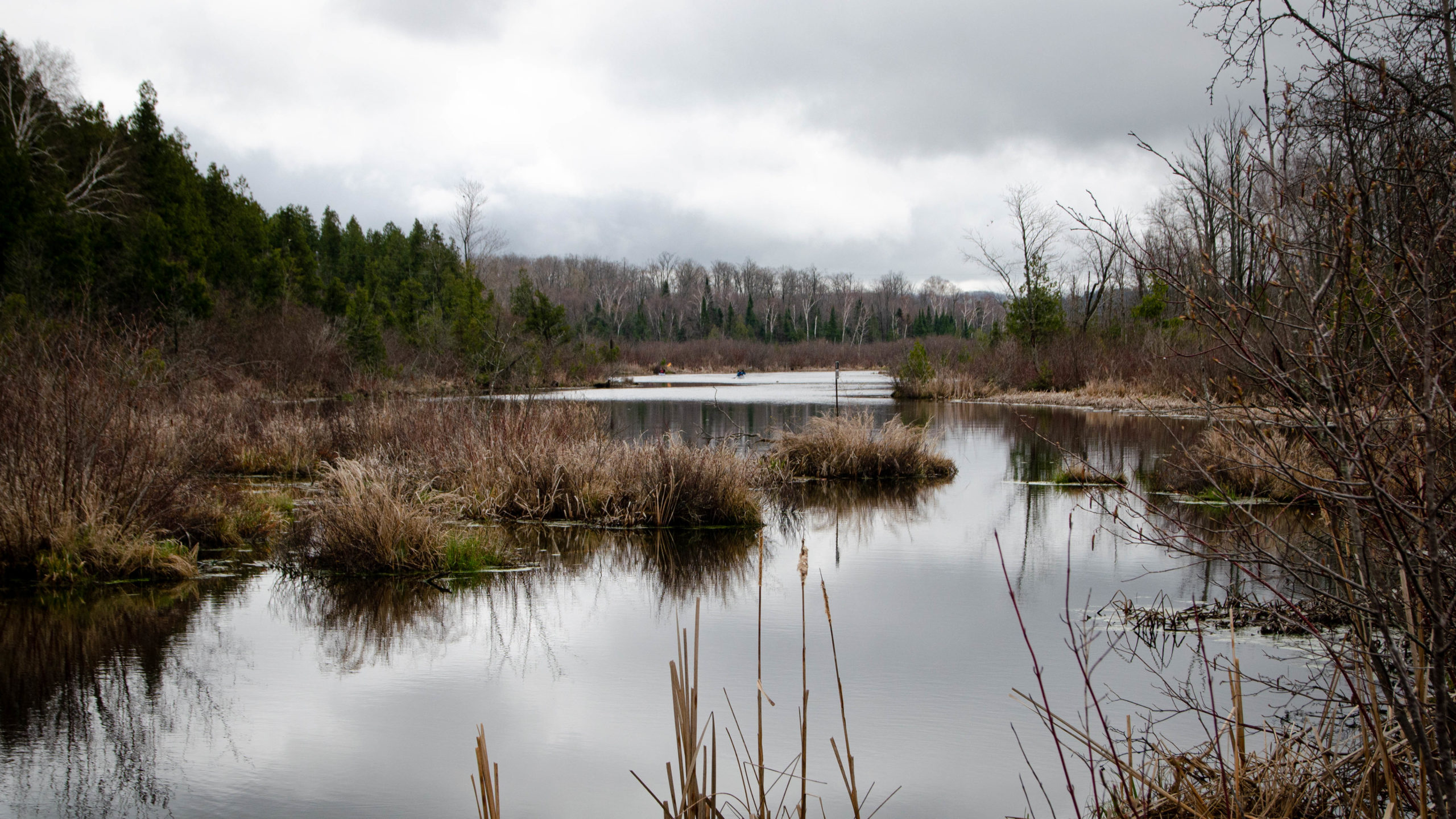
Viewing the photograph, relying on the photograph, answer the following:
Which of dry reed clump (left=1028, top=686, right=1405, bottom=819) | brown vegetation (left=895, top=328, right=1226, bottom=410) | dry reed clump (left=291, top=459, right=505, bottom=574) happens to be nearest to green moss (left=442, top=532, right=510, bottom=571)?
dry reed clump (left=291, top=459, right=505, bottom=574)

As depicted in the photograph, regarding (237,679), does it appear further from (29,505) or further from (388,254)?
(388,254)

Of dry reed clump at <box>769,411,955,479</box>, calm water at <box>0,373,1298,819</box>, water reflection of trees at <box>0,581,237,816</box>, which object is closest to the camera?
water reflection of trees at <box>0,581,237,816</box>

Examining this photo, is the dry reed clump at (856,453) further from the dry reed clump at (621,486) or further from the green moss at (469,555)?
the green moss at (469,555)

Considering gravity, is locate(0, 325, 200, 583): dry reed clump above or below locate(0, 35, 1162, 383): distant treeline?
below

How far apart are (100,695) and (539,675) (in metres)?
2.46

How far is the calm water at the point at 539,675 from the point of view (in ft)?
15.1

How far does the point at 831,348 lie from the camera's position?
78.6 meters

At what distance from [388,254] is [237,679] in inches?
2274

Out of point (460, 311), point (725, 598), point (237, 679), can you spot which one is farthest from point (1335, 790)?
point (460, 311)

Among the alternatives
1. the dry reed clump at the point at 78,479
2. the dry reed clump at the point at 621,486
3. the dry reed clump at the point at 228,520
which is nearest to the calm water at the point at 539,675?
the dry reed clump at the point at 78,479

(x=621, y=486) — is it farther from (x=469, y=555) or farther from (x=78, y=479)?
(x=78, y=479)

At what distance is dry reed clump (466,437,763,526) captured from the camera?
10.9 meters

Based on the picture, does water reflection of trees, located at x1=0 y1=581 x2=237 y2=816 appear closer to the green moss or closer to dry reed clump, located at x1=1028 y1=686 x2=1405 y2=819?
the green moss

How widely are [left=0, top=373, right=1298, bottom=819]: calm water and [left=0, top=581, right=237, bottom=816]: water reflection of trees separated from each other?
0.02 m
